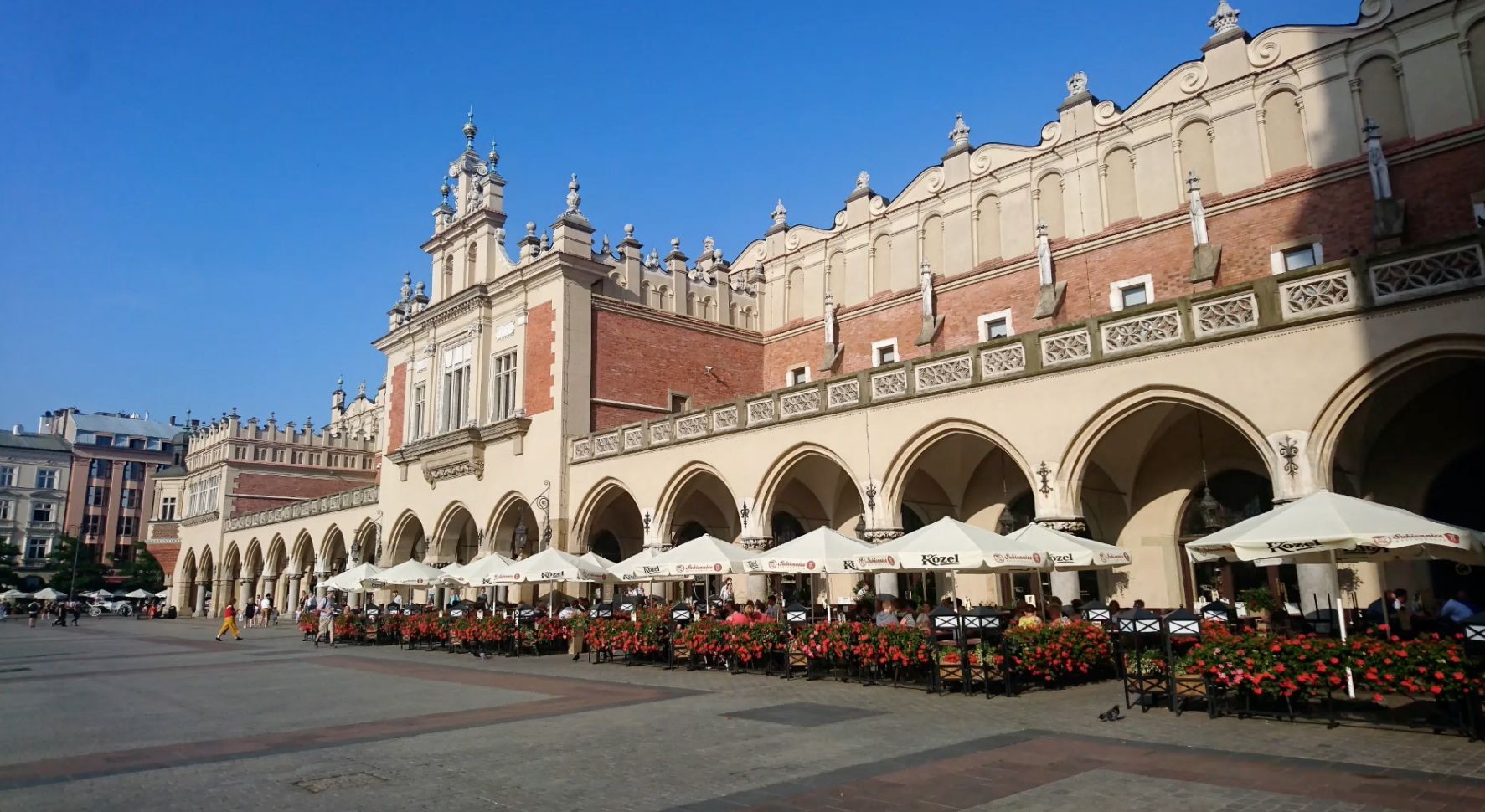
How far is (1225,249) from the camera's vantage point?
2055cm

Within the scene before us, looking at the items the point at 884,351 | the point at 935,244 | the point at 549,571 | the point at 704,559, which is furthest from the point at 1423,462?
the point at 549,571

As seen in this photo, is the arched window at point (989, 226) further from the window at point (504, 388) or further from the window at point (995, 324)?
the window at point (504, 388)

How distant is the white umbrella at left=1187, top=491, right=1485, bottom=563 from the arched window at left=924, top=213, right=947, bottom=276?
1566 cm

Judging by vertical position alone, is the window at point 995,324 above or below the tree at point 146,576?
above

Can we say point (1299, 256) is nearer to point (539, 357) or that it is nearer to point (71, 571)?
point (539, 357)

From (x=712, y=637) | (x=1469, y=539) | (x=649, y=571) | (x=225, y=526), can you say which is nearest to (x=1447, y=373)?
(x=1469, y=539)

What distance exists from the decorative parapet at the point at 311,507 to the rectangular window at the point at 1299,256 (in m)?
31.3

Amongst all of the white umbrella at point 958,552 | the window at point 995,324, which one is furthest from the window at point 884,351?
the white umbrella at point 958,552

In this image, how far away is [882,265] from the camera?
2747 centimetres

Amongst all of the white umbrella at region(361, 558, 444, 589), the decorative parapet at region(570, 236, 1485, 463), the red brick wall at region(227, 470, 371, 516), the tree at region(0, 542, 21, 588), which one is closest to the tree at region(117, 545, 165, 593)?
the tree at region(0, 542, 21, 588)

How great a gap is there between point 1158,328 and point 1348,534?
246 inches

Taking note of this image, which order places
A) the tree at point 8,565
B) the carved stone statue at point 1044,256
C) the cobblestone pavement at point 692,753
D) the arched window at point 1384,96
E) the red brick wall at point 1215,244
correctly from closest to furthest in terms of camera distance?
the cobblestone pavement at point 692,753 < the red brick wall at point 1215,244 < the arched window at point 1384,96 < the carved stone statue at point 1044,256 < the tree at point 8,565

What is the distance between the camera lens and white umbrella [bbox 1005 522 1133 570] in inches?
554

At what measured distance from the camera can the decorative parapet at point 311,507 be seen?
38.6 meters
